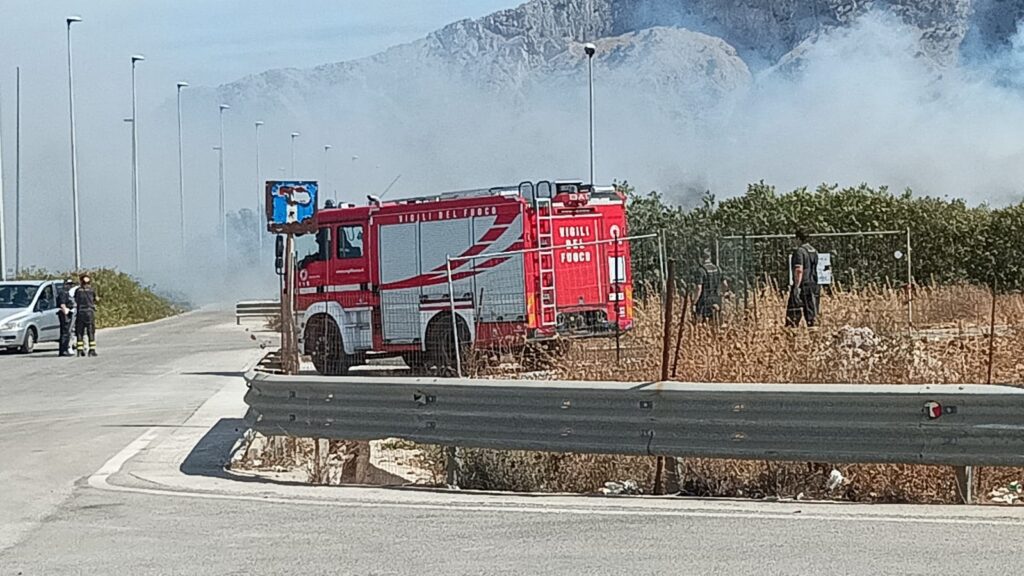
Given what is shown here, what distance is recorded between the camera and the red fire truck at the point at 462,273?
20328 millimetres

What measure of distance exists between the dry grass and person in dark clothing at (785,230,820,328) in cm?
24

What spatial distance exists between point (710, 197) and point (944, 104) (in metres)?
32.2

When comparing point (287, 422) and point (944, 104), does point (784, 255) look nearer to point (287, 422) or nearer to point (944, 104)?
point (287, 422)

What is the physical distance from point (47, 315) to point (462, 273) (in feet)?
47.2

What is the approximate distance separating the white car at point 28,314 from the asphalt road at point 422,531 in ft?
60.8

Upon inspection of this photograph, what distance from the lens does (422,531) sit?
8602mm

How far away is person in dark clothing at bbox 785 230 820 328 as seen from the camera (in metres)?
15.0

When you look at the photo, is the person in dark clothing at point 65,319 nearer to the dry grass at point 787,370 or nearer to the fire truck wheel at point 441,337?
the fire truck wheel at point 441,337

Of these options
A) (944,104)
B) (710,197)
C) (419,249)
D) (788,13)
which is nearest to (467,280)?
(419,249)

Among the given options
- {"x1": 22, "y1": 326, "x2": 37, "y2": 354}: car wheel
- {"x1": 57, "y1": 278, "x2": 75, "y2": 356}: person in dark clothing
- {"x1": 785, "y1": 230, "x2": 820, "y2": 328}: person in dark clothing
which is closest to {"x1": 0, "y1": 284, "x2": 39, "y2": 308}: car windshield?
{"x1": 22, "y1": 326, "x2": 37, "y2": 354}: car wheel

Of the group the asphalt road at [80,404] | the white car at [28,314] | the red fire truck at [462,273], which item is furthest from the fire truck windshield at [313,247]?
the white car at [28,314]

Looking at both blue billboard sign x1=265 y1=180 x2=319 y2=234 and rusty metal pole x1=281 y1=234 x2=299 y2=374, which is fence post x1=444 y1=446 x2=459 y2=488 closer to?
rusty metal pole x1=281 y1=234 x2=299 y2=374

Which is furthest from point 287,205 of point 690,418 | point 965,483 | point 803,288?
point 965,483

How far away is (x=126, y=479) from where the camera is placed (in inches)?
439
